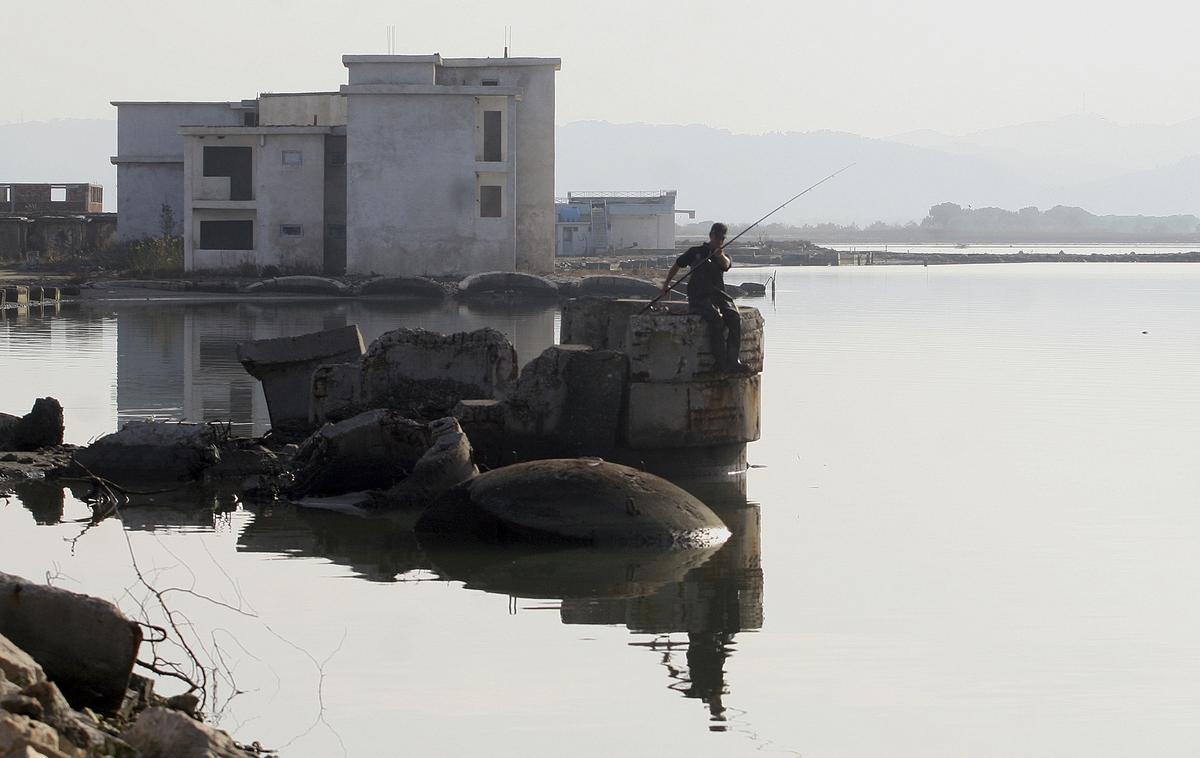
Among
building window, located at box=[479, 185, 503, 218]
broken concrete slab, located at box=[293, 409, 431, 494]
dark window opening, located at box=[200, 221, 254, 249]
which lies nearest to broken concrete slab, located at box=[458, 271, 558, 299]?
building window, located at box=[479, 185, 503, 218]

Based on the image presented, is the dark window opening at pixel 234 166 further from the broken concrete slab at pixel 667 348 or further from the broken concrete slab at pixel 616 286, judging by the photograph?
the broken concrete slab at pixel 667 348

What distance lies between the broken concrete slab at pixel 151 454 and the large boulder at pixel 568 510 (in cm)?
322

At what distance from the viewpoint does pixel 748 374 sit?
1574 centimetres

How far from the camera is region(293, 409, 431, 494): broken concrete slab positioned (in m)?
14.0

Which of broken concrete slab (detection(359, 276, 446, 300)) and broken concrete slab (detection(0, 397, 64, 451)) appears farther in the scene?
broken concrete slab (detection(359, 276, 446, 300))

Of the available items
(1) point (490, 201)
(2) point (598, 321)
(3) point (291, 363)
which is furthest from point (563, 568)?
(1) point (490, 201)

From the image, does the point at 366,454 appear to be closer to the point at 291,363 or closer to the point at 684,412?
the point at 684,412

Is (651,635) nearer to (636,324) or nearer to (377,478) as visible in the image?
(377,478)

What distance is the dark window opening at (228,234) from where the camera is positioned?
184ft

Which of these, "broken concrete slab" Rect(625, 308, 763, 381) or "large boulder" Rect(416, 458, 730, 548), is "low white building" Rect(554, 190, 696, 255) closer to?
"broken concrete slab" Rect(625, 308, 763, 381)

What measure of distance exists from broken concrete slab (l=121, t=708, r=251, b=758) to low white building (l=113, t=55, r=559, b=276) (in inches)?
1909

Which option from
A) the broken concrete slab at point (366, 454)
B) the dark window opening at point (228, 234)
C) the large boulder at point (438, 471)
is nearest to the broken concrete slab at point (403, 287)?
the dark window opening at point (228, 234)

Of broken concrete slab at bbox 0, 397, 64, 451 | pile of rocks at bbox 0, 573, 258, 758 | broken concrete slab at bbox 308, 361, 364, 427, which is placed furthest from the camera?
broken concrete slab at bbox 308, 361, 364, 427

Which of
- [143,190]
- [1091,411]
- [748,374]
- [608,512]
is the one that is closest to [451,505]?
[608,512]
